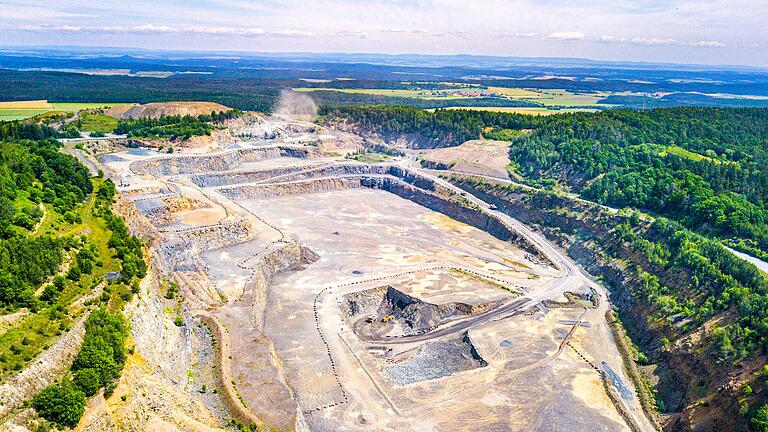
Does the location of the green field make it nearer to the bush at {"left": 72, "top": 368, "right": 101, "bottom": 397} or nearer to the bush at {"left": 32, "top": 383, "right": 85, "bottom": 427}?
the bush at {"left": 72, "top": 368, "right": 101, "bottom": 397}

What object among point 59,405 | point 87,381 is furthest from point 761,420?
point 59,405

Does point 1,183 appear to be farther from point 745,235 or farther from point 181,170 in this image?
point 745,235

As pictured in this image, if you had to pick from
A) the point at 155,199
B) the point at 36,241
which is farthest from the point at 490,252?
the point at 36,241

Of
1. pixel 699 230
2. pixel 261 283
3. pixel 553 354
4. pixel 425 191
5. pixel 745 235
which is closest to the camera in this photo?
pixel 553 354

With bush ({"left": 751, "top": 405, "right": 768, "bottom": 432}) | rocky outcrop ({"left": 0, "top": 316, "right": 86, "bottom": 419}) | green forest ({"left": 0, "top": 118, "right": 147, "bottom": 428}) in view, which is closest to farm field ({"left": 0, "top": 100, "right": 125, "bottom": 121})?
green forest ({"left": 0, "top": 118, "right": 147, "bottom": 428})

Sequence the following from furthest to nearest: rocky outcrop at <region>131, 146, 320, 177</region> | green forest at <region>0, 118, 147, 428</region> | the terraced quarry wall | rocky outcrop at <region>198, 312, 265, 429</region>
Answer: rocky outcrop at <region>131, 146, 320, 177</region>
the terraced quarry wall
rocky outcrop at <region>198, 312, 265, 429</region>
green forest at <region>0, 118, 147, 428</region>
